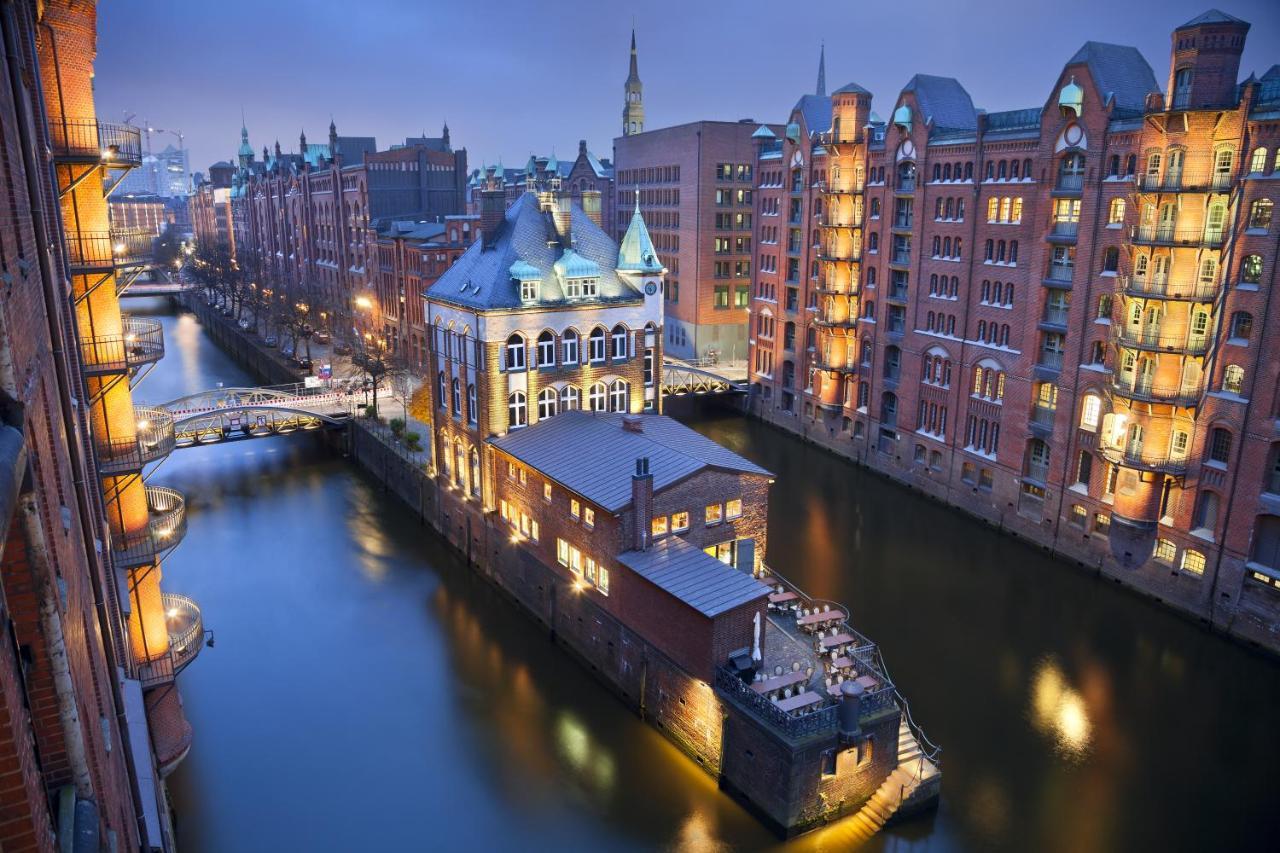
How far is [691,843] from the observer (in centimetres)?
2858

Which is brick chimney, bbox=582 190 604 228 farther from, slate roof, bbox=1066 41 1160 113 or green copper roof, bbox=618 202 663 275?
slate roof, bbox=1066 41 1160 113

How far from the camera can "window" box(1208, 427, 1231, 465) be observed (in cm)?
4056

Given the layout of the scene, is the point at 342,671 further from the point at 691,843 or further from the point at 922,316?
the point at 922,316

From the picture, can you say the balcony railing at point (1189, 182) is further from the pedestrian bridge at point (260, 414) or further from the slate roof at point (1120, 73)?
the pedestrian bridge at point (260, 414)

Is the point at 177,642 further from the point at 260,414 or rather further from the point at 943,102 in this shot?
the point at 943,102

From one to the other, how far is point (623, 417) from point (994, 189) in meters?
26.4

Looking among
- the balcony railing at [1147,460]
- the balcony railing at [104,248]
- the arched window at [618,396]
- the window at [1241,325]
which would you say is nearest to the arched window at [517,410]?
the arched window at [618,396]

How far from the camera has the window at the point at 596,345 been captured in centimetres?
4847

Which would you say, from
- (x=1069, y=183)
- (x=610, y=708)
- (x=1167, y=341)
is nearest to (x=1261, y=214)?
(x=1167, y=341)

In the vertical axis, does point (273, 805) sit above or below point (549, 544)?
below

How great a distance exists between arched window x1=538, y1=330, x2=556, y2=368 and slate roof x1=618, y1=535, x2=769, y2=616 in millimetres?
14678

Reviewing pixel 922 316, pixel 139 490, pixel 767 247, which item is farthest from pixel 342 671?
pixel 767 247

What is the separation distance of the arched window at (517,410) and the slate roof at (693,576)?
536 inches

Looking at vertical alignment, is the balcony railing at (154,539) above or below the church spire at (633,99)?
below
